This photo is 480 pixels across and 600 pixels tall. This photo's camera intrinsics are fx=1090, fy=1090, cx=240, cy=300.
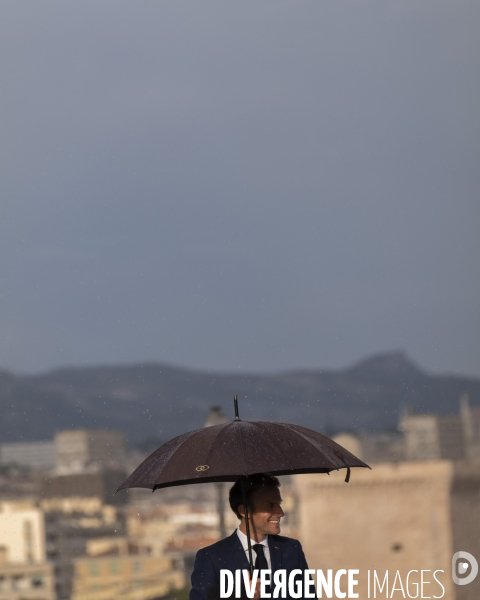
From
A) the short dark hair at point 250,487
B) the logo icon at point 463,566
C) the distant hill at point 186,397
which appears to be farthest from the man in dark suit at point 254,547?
the distant hill at point 186,397

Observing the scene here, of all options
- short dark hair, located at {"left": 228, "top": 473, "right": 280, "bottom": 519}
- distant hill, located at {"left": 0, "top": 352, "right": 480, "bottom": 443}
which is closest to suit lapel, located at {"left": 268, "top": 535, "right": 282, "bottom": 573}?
short dark hair, located at {"left": 228, "top": 473, "right": 280, "bottom": 519}

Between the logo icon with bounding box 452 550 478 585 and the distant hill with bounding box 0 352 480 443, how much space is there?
41.4 metres

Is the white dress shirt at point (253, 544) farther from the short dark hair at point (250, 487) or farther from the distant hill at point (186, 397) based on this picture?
the distant hill at point (186, 397)

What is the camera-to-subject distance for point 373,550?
33.9 m

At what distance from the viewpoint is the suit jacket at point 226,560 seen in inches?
114

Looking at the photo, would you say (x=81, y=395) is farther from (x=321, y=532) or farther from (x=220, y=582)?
(x=220, y=582)

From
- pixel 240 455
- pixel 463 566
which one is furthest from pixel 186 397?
pixel 240 455

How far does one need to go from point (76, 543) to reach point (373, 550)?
27732 millimetres

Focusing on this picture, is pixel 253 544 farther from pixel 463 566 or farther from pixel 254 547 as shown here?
pixel 463 566

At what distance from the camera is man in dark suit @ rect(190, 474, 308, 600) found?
2.91m

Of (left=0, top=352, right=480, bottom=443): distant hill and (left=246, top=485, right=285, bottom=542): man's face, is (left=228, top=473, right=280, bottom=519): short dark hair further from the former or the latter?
(left=0, top=352, right=480, bottom=443): distant hill

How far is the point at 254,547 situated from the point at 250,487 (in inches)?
6.5

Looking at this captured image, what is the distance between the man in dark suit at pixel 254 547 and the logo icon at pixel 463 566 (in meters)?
26.4

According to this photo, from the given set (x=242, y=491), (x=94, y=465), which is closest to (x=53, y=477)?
(x=94, y=465)
